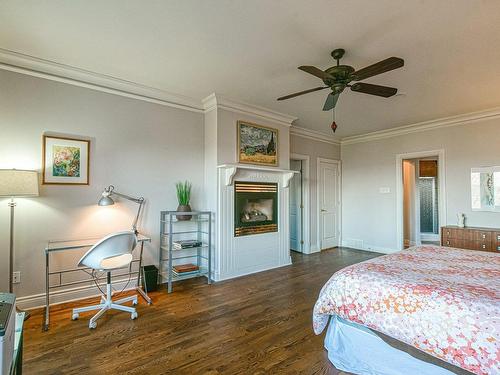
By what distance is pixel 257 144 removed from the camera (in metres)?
4.30

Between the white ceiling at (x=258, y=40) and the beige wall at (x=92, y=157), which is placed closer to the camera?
the white ceiling at (x=258, y=40)

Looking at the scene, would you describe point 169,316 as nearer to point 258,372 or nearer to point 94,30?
point 258,372

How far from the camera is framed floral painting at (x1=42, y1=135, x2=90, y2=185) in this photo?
9.57ft

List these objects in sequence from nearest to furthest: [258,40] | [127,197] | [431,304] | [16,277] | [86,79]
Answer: [431,304], [258,40], [16,277], [86,79], [127,197]

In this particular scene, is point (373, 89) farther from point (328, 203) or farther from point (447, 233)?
point (328, 203)

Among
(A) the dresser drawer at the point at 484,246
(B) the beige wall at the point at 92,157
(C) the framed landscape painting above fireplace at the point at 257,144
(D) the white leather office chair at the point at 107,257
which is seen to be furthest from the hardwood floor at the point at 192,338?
(A) the dresser drawer at the point at 484,246

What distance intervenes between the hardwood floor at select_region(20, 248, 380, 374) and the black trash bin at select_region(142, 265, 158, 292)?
0.41 feet

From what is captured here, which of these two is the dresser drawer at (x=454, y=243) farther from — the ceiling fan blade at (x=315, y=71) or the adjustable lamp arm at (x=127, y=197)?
the adjustable lamp arm at (x=127, y=197)

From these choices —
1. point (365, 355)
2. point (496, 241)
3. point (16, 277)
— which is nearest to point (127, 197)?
point (16, 277)

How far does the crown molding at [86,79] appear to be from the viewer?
107 inches

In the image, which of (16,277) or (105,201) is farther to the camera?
(105,201)

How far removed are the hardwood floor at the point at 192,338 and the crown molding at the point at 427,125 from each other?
3899 millimetres

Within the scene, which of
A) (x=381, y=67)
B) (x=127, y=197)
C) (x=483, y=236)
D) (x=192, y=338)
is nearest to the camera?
(x=381, y=67)

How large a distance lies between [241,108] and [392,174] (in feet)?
11.5
